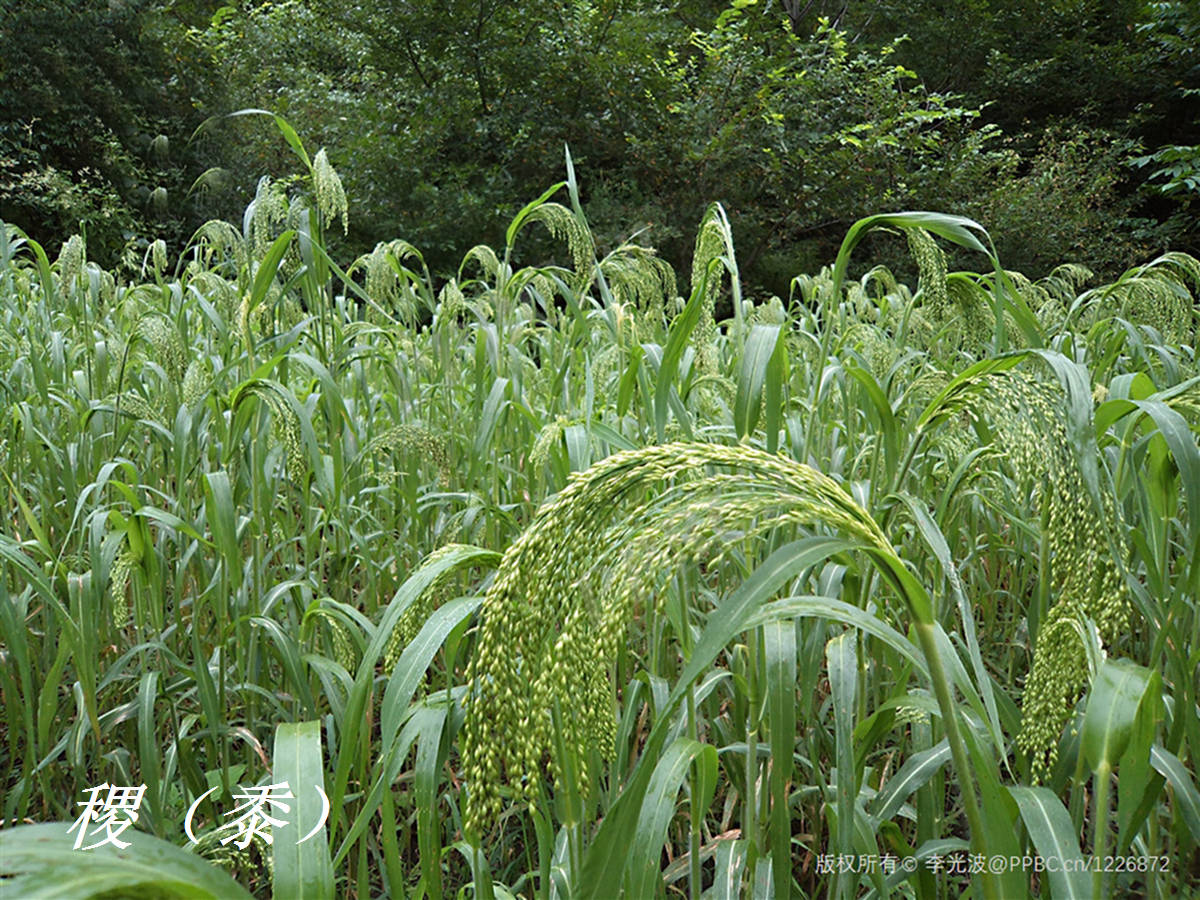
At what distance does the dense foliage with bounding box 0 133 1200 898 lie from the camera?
2.16 feet

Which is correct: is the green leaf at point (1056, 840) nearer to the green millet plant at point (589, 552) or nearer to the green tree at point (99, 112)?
the green millet plant at point (589, 552)

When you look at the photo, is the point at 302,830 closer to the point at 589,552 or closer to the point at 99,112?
the point at 589,552

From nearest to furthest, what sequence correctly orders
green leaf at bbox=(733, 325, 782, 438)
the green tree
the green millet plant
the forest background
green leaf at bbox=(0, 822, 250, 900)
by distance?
green leaf at bbox=(0, 822, 250, 900)
the green millet plant
green leaf at bbox=(733, 325, 782, 438)
the forest background
the green tree

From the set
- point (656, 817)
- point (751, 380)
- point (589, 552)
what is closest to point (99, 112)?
point (751, 380)

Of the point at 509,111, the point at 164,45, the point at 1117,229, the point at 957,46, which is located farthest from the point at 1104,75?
the point at 164,45

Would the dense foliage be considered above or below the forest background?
below

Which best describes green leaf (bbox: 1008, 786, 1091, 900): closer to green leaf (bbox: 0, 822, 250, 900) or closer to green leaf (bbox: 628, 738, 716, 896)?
green leaf (bbox: 628, 738, 716, 896)

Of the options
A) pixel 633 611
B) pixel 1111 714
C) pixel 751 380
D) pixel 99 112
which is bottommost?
pixel 1111 714

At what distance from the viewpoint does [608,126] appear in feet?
33.3

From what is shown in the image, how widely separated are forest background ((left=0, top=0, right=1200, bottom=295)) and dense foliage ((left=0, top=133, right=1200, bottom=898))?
23.2 ft

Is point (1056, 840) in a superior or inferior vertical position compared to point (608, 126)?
inferior

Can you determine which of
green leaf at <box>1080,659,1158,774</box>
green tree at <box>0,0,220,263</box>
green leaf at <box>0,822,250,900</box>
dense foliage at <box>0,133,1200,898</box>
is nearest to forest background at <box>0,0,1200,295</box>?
green tree at <box>0,0,220,263</box>

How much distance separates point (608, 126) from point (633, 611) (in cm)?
990

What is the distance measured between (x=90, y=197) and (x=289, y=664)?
458 inches
